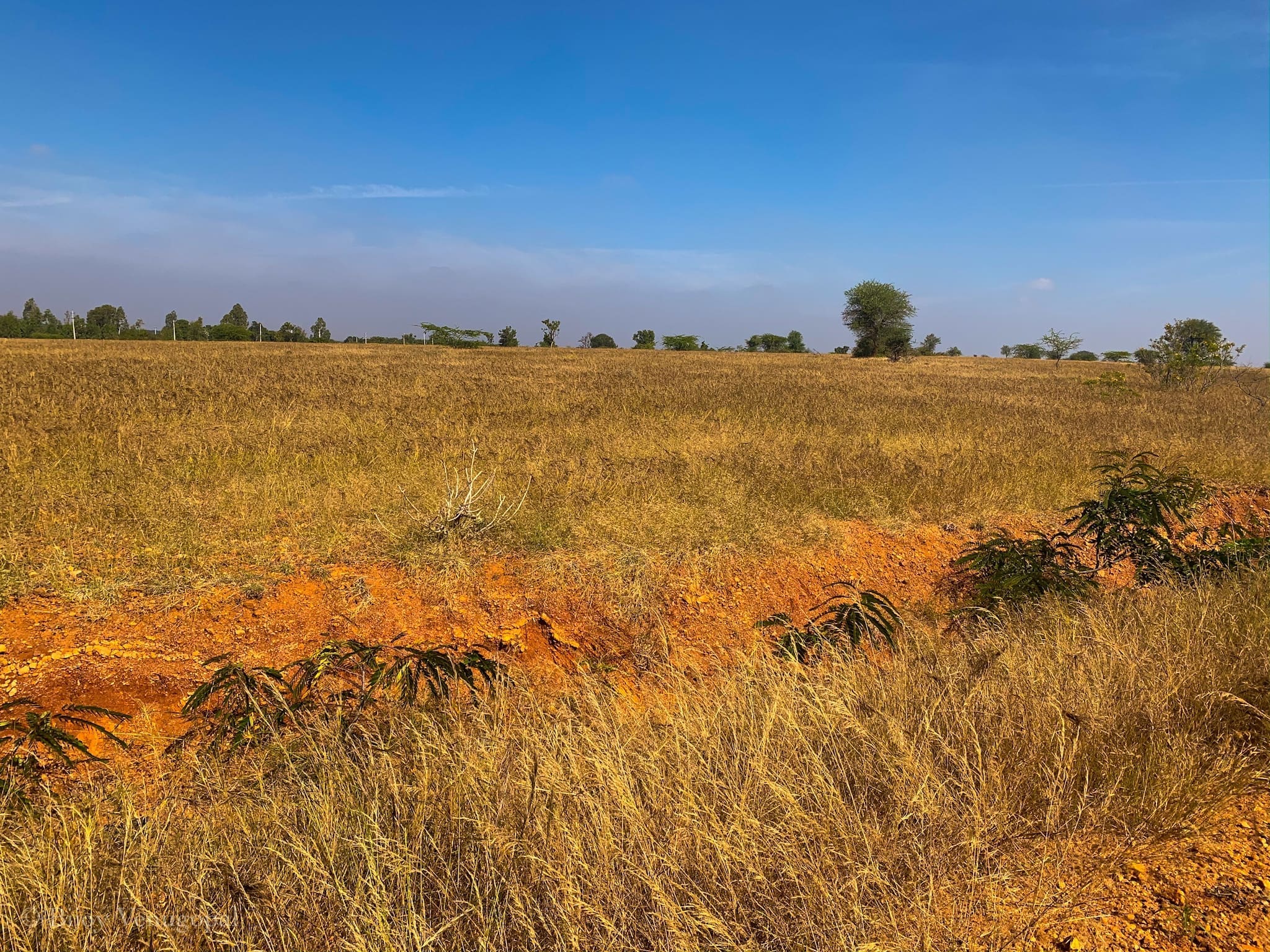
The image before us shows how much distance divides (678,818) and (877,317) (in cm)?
5673

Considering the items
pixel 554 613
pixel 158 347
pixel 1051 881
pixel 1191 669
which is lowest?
pixel 554 613

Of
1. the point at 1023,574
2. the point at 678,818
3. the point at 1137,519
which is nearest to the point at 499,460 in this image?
the point at 1023,574

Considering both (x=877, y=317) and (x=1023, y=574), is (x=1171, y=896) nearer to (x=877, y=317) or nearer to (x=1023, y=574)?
(x=1023, y=574)

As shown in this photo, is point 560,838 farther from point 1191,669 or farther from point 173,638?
point 173,638

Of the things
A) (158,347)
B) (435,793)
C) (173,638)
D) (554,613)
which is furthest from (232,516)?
(158,347)

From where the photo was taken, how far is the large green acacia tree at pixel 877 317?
169ft

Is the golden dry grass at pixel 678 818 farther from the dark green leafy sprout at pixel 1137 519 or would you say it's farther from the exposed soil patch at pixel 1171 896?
the dark green leafy sprout at pixel 1137 519

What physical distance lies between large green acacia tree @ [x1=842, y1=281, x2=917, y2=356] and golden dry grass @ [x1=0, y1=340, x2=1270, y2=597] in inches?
1437

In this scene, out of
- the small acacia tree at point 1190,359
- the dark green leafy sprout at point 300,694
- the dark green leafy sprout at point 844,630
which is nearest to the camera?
the dark green leafy sprout at point 300,694

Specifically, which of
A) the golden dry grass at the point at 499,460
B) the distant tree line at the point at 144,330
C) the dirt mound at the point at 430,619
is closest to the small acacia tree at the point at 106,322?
the distant tree line at the point at 144,330

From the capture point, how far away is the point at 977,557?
5418 mm

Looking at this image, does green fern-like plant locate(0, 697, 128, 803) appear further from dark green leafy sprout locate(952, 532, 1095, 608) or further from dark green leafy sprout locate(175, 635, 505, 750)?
dark green leafy sprout locate(952, 532, 1095, 608)

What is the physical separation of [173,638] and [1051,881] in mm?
4621

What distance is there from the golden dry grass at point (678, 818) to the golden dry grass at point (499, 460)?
9.30 feet
